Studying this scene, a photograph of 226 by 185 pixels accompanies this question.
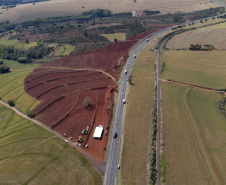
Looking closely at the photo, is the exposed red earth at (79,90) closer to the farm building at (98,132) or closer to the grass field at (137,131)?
the farm building at (98,132)

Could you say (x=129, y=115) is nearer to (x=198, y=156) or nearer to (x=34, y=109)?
(x=198, y=156)

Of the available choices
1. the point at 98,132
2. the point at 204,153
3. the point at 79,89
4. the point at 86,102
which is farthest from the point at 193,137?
the point at 79,89

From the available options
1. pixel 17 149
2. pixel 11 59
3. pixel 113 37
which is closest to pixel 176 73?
pixel 113 37

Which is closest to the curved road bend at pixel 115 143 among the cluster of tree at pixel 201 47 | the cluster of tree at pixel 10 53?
the cluster of tree at pixel 201 47

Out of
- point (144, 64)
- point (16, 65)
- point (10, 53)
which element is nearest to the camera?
point (144, 64)

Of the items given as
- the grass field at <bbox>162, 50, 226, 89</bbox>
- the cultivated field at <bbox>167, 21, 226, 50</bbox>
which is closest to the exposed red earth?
the grass field at <bbox>162, 50, 226, 89</bbox>

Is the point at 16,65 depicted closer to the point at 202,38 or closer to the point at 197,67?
the point at 197,67

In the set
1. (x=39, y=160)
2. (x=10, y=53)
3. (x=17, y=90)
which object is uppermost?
(x=10, y=53)
